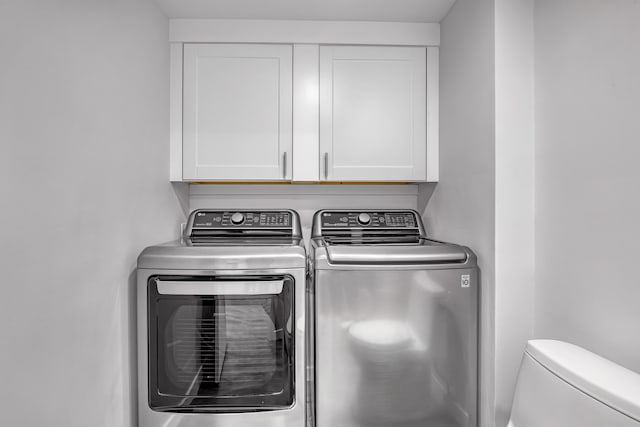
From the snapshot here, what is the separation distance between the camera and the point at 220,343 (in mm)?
1495

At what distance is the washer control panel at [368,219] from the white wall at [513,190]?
2.42 feet

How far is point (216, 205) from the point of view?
7.17ft

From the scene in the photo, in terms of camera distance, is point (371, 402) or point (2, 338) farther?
point (371, 402)

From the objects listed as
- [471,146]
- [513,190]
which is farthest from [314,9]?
[513,190]

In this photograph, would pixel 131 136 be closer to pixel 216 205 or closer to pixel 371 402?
Result: pixel 216 205

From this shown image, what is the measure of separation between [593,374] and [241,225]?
1.61m

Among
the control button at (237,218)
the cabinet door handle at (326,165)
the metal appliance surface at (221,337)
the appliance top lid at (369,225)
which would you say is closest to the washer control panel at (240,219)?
the control button at (237,218)

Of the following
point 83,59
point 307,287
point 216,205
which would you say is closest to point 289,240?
point 307,287

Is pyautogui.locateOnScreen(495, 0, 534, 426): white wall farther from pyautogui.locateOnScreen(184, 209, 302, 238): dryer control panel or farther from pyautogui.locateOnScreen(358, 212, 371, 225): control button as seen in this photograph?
pyautogui.locateOnScreen(184, 209, 302, 238): dryer control panel

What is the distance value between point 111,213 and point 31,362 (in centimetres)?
55

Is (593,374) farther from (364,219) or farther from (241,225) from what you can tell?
(241,225)

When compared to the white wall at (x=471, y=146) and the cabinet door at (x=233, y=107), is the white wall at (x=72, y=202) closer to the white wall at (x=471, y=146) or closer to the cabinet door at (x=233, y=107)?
the cabinet door at (x=233, y=107)

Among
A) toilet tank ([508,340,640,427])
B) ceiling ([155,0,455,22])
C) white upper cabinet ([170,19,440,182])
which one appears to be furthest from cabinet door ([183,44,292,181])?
toilet tank ([508,340,640,427])

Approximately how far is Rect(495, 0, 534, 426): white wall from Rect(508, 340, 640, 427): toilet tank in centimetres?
29
